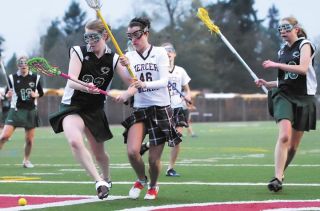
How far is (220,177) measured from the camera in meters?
12.3

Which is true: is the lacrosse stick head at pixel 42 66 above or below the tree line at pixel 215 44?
above

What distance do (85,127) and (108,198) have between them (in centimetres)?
90

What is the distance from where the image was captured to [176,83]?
14.3 metres

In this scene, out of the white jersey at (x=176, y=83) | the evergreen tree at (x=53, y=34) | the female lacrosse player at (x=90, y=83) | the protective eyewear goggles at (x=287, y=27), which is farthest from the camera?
the evergreen tree at (x=53, y=34)

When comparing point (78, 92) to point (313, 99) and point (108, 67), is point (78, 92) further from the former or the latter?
point (313, 99)

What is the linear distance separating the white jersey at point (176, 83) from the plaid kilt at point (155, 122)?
4.26 metres

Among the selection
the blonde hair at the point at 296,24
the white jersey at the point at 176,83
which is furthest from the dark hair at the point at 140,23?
the white jersey at the point at 176,83

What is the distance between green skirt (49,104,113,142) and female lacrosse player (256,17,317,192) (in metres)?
2.13

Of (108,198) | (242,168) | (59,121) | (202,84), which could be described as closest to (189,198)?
(108,198)

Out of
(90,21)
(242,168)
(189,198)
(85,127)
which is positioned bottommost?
(242,168)

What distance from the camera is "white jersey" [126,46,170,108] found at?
9555 millimetres

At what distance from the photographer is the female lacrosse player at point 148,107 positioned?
31.2 ft

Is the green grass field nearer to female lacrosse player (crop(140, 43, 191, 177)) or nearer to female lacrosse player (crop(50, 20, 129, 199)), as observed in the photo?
female lacrosse player (crop(140, 43, 191, 177))

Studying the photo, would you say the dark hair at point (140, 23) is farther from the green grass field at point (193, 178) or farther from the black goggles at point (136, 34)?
the green grass field at point (193, 178)
